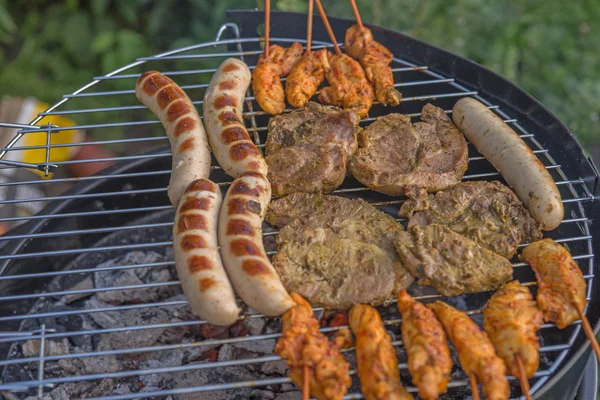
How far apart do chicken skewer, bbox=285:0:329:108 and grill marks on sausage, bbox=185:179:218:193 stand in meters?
0.98

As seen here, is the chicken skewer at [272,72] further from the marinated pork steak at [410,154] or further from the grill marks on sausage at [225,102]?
the marinated pork steak at [410,154]

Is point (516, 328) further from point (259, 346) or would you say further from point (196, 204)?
point (196, 204)

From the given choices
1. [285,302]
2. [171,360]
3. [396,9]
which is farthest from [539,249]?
[396,9]

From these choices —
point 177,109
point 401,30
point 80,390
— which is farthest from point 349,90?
point 401,30

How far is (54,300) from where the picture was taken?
3789 millimetres

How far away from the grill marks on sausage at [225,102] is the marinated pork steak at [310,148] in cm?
28

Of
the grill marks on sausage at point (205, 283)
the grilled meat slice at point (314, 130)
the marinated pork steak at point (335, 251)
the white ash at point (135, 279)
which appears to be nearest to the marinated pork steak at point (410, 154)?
the grilled meat slice at point (314, 130)

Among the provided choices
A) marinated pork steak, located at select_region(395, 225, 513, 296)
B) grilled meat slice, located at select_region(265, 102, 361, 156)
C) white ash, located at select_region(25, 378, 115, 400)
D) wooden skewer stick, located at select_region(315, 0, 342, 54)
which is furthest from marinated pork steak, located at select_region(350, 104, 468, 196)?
white ash, located at select_region(25, 378, 115, 400)

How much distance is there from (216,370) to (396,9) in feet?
14.6

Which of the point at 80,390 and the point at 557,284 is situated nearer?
the point at 557,284

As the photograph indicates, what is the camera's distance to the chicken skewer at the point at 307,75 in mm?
3885

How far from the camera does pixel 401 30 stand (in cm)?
637

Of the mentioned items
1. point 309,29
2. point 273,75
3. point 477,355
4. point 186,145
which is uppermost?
point 309,29

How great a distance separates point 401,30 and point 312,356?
4.63 m
